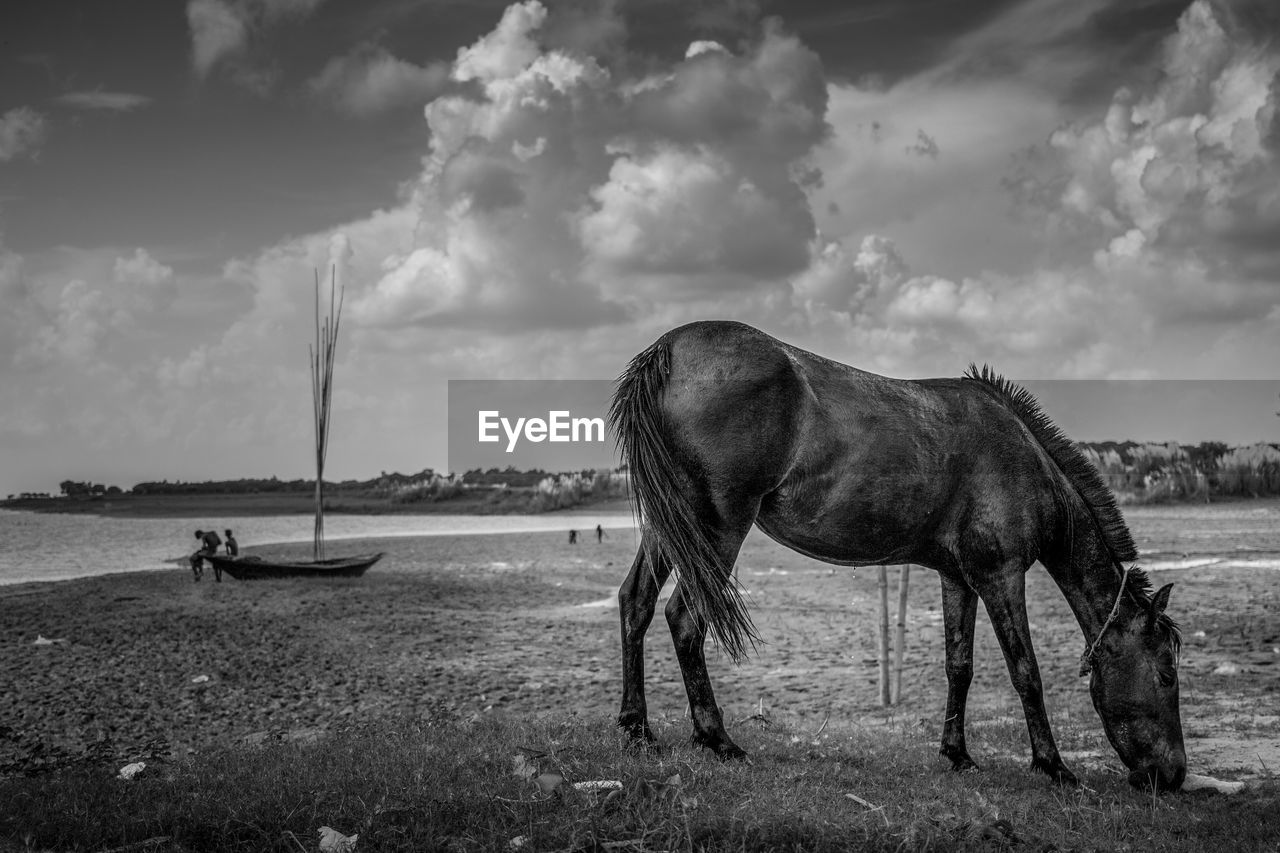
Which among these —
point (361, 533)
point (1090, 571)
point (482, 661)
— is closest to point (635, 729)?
point (1090, 571)

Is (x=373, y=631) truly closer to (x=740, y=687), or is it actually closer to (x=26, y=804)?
(x=740, y=687)

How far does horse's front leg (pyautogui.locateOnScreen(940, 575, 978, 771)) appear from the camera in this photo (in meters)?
6.55

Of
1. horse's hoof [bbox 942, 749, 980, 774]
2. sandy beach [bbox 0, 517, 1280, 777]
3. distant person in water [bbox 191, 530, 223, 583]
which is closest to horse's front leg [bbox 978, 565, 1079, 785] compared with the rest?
horse's hoof [bbox 942, 749, 980, 774]

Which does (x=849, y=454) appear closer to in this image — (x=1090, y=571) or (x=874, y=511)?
(x=874, y=511)

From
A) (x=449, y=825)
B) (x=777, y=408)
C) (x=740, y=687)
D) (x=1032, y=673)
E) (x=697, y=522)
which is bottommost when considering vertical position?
(x=740, y=687)

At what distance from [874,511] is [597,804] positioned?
2574 millimetres

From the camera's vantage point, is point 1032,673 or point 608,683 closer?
point 1032,673

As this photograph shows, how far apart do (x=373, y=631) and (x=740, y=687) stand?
23.2ft

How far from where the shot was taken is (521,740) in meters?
6.92

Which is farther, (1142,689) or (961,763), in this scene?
(961,763)

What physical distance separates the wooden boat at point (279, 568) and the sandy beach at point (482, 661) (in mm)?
495

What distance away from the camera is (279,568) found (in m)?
21.9

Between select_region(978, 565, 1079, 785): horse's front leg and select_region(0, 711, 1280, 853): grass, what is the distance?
0.69 ft

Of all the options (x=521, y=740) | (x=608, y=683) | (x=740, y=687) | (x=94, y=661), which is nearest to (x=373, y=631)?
(x=94, y=661)
